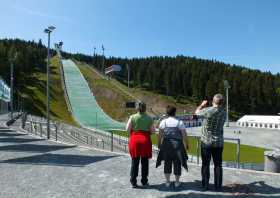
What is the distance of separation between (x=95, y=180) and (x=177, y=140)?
248 cm

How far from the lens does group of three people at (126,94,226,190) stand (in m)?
8.73

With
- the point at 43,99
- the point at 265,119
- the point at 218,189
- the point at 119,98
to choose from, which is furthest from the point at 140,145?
the point at 119,98

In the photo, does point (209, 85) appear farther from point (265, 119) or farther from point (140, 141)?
point (140, 141)

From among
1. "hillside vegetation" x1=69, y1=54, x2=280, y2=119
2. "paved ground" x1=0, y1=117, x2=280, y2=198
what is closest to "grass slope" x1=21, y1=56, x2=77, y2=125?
"hillside vegetation" x1=69, y1=54, x2=280, y2=119

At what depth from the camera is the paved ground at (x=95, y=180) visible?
860cm

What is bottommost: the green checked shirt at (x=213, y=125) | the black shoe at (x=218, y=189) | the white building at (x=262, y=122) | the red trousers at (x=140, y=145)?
the white building at (x=262, y=122)

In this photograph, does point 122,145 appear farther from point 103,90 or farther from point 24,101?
point 103,90

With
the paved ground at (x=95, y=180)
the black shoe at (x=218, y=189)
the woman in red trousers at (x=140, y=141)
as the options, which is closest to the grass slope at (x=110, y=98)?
the paved ground at (x=95, y=180)

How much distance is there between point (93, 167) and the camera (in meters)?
11.8

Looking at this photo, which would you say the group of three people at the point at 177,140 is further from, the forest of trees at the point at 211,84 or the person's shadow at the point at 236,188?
the forest of trees at the point at 211,84

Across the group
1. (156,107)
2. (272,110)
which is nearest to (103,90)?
(156,107)

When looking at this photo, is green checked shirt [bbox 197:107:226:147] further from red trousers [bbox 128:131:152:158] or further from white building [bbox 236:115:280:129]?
white building [bbox 236:115:280:129]

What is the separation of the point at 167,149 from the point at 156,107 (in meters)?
112

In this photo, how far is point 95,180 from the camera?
10023 mm
